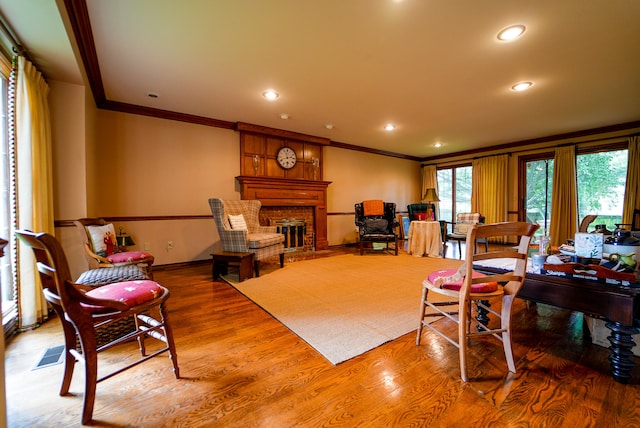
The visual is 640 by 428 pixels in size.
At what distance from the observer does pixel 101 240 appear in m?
2.40

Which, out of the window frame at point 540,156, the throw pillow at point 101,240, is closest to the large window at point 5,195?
the throw pillow at point 101,240

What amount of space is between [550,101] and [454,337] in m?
3.70

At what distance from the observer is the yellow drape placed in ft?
19.7

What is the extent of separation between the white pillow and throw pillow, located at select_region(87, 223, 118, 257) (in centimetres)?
135

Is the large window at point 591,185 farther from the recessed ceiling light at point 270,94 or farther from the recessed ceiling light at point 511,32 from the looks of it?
the recessed ceiling light at point 270,94

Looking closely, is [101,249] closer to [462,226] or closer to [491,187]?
[462,226]

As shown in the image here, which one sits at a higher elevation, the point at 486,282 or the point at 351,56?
the point at 351,56

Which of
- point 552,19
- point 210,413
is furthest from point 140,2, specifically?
point 552,19

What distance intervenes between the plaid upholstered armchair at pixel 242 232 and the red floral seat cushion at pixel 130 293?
1937mm

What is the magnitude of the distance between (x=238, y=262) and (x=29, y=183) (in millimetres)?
1912

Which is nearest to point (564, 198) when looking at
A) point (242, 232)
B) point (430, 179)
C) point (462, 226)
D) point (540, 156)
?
point (540, 156)

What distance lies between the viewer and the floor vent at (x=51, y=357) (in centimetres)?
153

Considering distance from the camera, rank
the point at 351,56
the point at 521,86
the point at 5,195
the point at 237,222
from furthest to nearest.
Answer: the point at 237,222
the point at 521,86
the point at 351,56
the point at 5,195

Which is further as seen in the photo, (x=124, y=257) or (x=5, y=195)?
(x=124, y=257)
